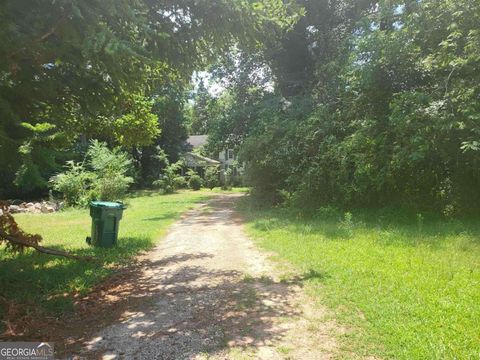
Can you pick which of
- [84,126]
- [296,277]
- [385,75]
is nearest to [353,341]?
[296,277]

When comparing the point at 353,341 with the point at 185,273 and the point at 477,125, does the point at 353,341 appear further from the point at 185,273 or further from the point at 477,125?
the point at 477,125

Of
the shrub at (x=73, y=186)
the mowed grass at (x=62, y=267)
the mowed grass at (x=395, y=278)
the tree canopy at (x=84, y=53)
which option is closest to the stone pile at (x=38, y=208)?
the shrub at (x=73, y=186)

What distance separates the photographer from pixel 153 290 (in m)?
7.00

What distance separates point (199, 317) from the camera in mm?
5590

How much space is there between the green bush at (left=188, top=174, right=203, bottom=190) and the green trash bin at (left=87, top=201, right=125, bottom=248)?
2999 cm

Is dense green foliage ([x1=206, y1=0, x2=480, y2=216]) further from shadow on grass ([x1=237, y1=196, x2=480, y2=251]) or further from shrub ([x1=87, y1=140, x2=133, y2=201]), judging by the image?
shrub ([x1=87, y1=140, x2=133, y2=201])

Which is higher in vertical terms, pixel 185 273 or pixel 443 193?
pixel 443 193

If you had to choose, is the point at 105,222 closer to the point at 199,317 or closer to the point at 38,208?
the point at 199,317

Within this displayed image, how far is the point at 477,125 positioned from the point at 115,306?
10.2m

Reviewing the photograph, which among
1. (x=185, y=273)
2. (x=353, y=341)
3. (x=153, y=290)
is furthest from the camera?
(x=185, y=273)

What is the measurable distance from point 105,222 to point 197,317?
544 centimetres

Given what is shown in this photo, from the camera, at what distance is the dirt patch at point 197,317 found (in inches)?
181

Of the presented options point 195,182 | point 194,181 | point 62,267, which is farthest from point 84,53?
point 195,182

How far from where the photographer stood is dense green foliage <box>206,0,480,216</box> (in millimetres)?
11539
